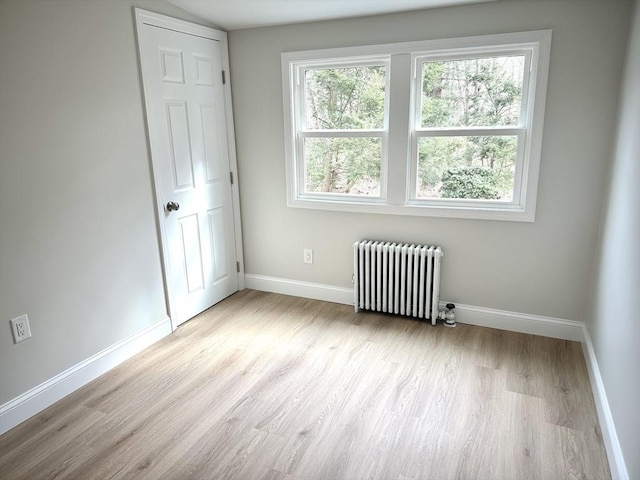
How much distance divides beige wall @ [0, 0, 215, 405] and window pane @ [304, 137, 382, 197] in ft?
4.20

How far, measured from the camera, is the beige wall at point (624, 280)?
172 cm

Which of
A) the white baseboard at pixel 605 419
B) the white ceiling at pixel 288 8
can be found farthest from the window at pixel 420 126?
the white baseboard at pixel 605 419

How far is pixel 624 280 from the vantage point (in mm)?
2004

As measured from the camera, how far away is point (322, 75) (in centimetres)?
335

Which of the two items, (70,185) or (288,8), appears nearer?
(70,185)

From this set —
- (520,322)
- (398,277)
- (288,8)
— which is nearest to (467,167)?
(398,277)

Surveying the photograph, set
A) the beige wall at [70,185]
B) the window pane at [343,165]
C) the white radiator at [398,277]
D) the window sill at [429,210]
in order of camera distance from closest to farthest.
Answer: the beige wall at [70,185]
the window sill at [429,210]
the white radiator at [398,277]
the window pane at [343,165]

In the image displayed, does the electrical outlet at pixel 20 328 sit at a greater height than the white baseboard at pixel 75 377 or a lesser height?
greater

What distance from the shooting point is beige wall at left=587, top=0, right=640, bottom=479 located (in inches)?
67.9

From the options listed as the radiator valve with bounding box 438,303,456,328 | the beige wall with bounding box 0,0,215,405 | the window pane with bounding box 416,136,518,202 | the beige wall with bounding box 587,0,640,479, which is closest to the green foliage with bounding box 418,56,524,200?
the window pane with bounding box 416,136,518,202

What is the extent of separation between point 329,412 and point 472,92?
7.38 ft

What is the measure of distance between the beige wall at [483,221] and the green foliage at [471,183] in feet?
0.65

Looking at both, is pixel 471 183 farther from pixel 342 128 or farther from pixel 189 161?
pixel 189 161

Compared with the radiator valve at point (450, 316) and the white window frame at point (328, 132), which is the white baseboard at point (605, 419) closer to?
the radiator valve at point (450, 316)
